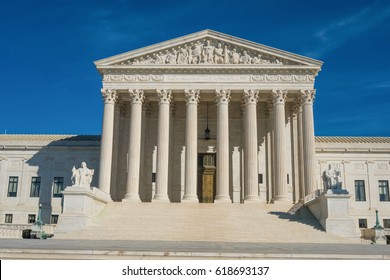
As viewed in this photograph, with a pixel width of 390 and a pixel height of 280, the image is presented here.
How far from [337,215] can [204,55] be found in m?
22.6

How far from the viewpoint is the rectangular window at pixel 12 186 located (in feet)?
179

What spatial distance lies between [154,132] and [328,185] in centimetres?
2355

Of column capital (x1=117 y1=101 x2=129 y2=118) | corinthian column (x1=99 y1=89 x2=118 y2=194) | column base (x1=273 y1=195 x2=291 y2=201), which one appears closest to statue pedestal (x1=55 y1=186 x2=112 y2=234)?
corinthian column (x1=99 y1=89 x2=118 y2=194)

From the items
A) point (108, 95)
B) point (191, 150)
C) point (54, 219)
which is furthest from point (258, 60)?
point (54, 219)

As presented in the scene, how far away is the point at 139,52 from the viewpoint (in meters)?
46.4

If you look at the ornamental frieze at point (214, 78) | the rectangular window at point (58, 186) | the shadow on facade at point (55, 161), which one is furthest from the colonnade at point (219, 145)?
the rectangular window at point (58, 186)

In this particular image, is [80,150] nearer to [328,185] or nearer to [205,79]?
[205,79]

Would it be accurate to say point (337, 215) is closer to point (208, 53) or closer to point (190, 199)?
point (190, 199)

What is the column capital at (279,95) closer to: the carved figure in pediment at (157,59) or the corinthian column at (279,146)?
the corinthian column at (279,146)

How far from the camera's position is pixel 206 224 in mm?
33188

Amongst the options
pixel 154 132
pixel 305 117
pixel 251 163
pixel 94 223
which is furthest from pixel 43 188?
pixel 305 117

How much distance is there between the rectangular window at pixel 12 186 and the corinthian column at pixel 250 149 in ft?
95.9

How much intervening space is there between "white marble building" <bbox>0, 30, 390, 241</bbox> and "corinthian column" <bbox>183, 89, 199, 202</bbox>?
0.10m

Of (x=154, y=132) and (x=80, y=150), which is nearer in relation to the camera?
Answer: (x=154, y=132)
